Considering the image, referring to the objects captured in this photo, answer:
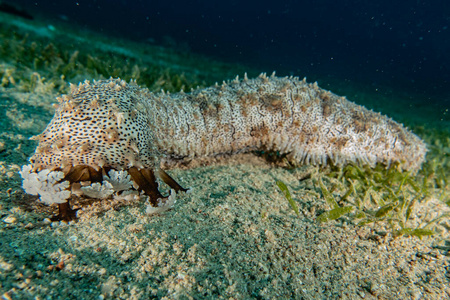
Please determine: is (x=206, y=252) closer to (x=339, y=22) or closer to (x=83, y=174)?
(x=83, y=174)

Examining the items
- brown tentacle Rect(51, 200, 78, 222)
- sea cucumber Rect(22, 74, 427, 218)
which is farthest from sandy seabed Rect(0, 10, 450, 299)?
Result: sea cucumber Rect(22, 74, 427, 218)

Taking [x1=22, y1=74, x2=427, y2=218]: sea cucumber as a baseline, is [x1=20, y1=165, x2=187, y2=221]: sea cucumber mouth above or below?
Answer: below

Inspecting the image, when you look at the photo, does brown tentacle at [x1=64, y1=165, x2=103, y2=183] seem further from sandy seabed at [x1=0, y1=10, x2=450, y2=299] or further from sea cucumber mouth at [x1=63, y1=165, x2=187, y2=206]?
sandy seabed at [x1=0, y1=10, x2=450, y2=299]

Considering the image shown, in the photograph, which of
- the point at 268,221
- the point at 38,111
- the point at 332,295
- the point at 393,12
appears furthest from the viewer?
the point at 393,12

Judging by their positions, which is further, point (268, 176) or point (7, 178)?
point (268, 176)

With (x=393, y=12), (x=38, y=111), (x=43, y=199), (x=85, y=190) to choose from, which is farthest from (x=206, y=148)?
(x=393, y=12)

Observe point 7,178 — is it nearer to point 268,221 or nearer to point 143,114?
point 143,114
